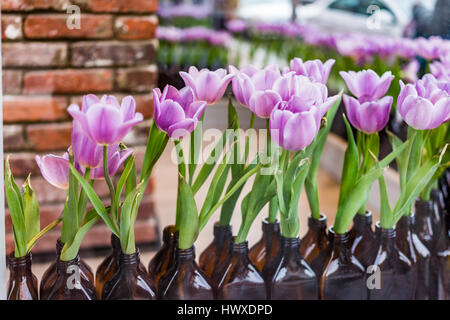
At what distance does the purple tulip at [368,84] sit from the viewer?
0.70 metres

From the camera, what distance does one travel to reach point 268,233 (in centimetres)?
68

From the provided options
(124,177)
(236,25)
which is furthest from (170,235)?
(236,25)

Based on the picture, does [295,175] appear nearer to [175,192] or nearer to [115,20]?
[175,192]

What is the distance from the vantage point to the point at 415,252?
2.35 feet

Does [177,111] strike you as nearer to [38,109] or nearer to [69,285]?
[69,285]

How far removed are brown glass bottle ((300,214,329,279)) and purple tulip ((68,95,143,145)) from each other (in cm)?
29

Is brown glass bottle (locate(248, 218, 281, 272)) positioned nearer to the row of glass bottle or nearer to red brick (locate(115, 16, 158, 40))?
the row of glass bottle

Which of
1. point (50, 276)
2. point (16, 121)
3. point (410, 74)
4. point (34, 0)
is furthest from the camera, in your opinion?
point (410, 74)

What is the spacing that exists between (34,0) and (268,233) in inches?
16.8

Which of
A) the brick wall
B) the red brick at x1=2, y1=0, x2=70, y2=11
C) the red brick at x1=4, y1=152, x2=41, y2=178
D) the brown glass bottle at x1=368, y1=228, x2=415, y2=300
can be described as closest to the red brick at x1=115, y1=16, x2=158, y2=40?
the brick wall

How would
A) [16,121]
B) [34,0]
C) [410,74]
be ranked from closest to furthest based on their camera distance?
[34,0], [16,121], [410,74]

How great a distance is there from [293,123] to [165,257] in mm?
225
